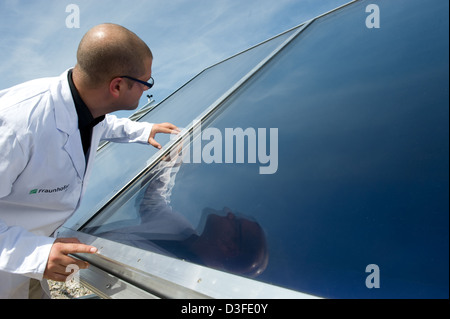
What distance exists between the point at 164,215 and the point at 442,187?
107 centimetres

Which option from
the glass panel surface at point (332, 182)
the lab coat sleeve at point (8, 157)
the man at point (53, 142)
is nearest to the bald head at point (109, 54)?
the man at point (53, 142)

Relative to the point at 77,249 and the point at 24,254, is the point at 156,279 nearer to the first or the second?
the point at 77,249

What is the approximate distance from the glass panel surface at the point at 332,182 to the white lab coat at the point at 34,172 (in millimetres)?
256

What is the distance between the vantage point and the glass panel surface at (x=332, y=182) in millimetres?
707

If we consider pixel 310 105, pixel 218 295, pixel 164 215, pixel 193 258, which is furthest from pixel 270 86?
pixel 218 295

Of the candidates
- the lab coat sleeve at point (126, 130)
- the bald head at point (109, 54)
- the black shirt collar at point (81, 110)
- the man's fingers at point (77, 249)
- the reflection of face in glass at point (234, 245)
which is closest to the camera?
the reflection of face in glass at point (234, 245)

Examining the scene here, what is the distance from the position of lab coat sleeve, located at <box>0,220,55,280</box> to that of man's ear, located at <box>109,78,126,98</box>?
31.8 inches

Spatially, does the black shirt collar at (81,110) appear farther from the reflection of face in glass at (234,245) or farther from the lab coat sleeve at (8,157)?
the reflection of face in glass at (234,245)

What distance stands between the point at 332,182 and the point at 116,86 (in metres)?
1.22

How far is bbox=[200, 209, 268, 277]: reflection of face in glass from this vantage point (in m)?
0.86

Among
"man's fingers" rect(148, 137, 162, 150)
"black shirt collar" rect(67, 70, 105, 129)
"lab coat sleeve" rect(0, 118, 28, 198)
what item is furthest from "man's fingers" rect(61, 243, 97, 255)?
"man's fingers" rect(148, 137, 162, 150)

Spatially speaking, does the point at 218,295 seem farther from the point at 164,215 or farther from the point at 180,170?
the point at 180,170

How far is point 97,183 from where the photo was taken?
96.1 inches

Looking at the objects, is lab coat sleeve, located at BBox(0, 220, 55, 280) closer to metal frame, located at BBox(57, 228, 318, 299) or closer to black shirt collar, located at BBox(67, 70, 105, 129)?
metal frame, located at BBox(57, 228, 318, 299)
